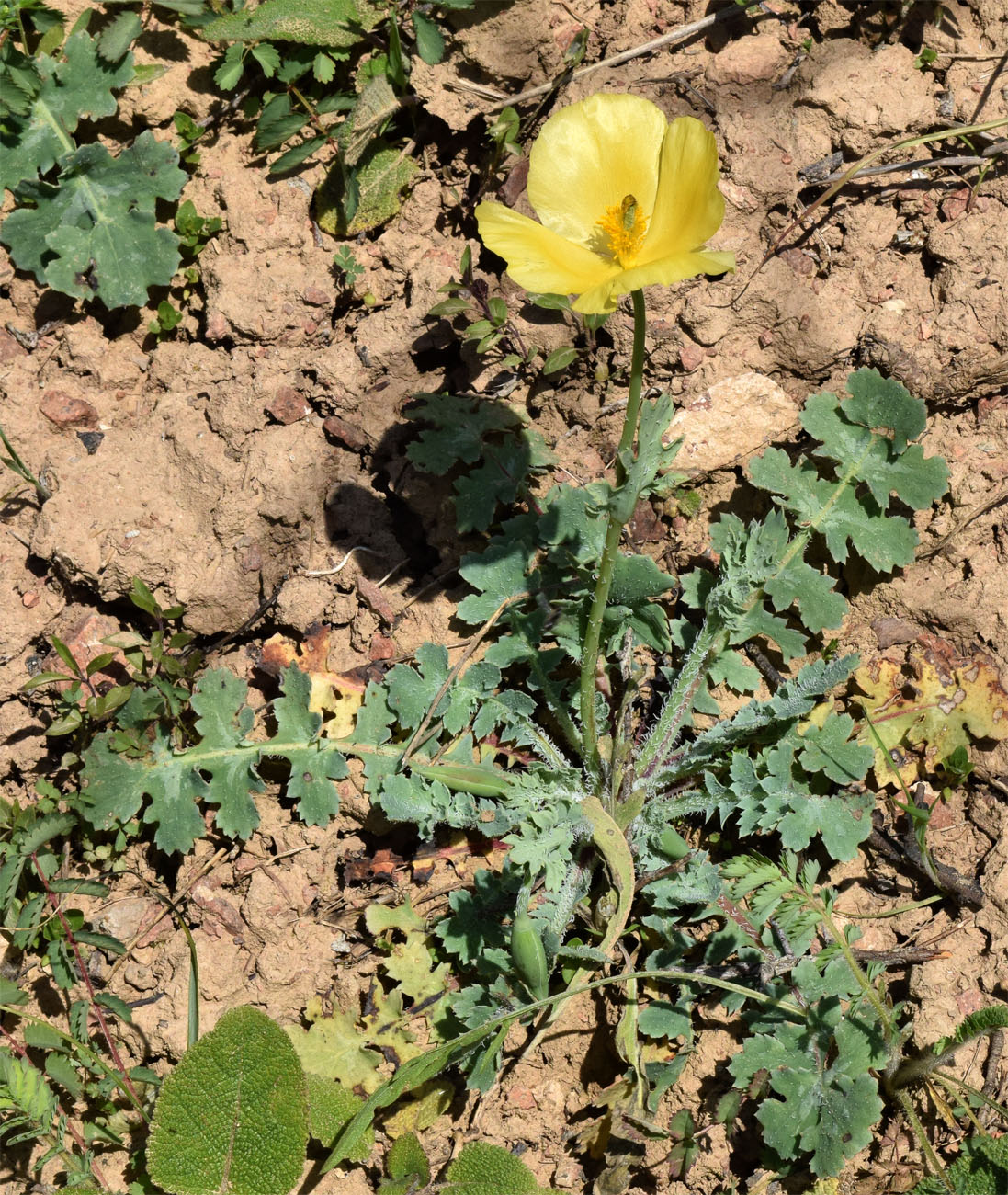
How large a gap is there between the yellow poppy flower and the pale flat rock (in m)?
1.02

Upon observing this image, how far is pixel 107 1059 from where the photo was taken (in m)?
3.45

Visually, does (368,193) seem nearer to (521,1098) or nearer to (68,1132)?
(521,1098)

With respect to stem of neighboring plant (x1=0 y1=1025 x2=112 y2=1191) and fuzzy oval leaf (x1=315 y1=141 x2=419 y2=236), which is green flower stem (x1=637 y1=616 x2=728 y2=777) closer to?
fuzzy oval leaf (x1=315 y1=141 x2=419 y2=236)

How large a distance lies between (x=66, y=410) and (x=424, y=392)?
1.27 m

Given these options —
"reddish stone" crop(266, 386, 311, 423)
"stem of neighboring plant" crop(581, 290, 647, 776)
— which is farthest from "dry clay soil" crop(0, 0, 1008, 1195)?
"stem of neighboring plant" crop(581, 290, 647, 776)

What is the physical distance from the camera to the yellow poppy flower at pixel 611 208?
2348mm

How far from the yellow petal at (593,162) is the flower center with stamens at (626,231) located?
7 cm

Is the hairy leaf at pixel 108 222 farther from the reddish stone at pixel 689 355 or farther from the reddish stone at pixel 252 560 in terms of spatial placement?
the reddish stone at pixel 689 355

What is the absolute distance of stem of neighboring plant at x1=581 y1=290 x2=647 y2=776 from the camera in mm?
2350

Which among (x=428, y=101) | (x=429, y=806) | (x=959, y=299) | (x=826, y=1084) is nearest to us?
(x=826, y=1084)

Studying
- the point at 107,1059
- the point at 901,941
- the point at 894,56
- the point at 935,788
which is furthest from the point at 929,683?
the point at 107,1059

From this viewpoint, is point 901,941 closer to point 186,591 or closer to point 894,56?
point 186,591

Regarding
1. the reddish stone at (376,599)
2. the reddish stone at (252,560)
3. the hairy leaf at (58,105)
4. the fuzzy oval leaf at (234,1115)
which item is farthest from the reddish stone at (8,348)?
the fuzzy oval leaf at (234,1115)

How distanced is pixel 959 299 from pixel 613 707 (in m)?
1.78
